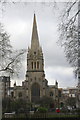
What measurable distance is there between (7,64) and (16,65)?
2.92ft

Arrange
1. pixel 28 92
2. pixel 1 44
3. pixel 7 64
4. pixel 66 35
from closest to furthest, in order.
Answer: pixel 66 35 → pixel 1 44 → pixel 7 64 → pixel 28 92

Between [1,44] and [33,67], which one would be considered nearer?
[1,44]

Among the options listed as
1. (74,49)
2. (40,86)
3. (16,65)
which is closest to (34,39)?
(40,86)

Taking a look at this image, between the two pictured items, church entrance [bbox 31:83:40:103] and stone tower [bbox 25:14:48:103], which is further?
church entrance [bbox 31:83:40:103]

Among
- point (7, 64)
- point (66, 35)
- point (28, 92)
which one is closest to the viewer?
point (66, 35)

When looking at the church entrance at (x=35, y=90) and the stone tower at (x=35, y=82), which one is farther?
the church entrance at (x=35, y=90)

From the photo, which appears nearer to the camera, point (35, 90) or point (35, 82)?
point (35, 90)

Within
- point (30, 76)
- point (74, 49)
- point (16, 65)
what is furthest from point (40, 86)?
point (74, 49)

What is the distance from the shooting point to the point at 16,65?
15.3m

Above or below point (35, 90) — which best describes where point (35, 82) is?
above

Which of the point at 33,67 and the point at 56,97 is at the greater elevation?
the point at 33,67

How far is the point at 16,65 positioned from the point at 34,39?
141 ft

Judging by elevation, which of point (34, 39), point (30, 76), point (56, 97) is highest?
point (34, 39)

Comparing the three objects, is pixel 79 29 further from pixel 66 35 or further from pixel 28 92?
pixel 28 92
